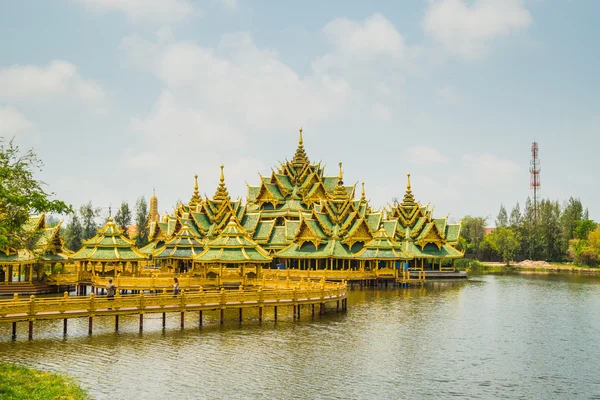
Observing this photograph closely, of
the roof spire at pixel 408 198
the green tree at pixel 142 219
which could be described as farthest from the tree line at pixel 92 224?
the roof spire at pixel 408 198

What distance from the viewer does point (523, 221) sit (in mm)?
126812

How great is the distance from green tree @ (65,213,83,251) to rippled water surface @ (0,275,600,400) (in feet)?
228

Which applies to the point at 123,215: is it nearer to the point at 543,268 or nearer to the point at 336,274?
the point at 336,274

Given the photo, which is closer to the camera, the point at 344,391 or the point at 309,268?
the point at 344,391

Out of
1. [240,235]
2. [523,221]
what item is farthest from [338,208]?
[523,221]

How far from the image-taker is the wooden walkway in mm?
30844

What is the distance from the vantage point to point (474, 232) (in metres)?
142

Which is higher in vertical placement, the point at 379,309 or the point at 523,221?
the point at 523,221

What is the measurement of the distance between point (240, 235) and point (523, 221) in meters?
88.9

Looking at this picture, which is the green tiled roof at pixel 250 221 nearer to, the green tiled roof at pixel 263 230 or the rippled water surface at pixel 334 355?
the green tiled roof at pixel 263 230

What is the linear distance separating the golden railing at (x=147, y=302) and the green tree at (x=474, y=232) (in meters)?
91.1

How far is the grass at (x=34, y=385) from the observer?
68.3 ft

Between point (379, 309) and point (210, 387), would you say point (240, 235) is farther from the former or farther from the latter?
point (210, 387)

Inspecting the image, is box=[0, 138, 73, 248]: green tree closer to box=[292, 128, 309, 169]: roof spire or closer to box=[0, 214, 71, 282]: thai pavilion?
box=[0, 214, 71, 282]: thai pavilion
